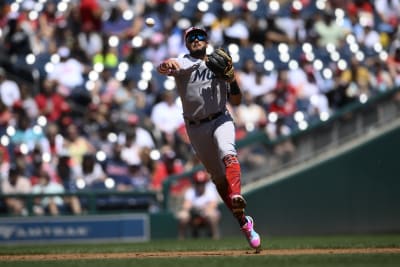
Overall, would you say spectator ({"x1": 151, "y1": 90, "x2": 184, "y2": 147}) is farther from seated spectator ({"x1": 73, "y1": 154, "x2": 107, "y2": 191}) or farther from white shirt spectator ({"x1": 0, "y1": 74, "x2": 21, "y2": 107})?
white shirt spectator ({"x1": 0, "y1": 74, "x2": 21, "y2": 107})

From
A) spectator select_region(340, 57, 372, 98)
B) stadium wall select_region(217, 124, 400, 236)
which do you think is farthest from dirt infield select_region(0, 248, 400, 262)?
spectator select_region(340, 57, 372, 98)

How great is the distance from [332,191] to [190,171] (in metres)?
2.22

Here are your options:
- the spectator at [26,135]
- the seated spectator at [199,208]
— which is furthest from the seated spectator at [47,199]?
the seated spectator at [199,208]

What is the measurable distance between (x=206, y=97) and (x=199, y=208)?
5693mm

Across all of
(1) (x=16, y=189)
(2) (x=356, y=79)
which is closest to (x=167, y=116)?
(1) (x=16, y=189)

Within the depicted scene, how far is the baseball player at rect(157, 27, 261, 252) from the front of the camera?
29.1 feet

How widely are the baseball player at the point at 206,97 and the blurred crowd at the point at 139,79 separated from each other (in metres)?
5.50

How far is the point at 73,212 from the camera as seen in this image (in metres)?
14.6

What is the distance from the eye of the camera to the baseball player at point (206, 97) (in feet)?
29.1

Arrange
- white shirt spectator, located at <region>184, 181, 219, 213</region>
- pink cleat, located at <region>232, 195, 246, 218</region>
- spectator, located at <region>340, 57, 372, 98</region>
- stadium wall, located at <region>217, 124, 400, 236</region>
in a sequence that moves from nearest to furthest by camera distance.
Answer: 1. pink cleat, located at <region>232, 195, 246, 218</region>
2. white shirt spectator, located at <region>184, 181, 219, 213</region>
3. stadium wall, located at <region>217, 124, 400, 236</region>
4. spectator, located at <region>340, 57, 372, 98</region>

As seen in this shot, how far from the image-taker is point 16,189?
47.4ft

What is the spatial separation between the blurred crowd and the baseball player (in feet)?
18.0

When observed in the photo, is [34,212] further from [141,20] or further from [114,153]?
[141,20]

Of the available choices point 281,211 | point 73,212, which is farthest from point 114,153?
point 281,211
